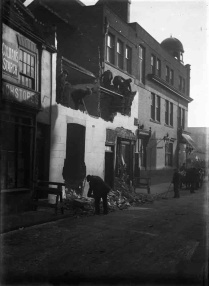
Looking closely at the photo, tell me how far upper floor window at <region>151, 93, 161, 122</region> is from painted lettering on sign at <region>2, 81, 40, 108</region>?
52.2ft

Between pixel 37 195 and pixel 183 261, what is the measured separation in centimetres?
731

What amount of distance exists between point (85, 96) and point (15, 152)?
7.55 meters

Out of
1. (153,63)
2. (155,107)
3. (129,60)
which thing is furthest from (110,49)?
(155,107)

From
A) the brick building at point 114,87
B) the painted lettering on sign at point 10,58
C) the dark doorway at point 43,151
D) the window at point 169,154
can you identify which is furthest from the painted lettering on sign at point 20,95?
the window at point 169,154

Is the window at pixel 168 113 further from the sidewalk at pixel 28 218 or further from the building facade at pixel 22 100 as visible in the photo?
the sidewalk at pixel 28 218

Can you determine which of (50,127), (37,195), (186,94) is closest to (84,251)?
(37,195)

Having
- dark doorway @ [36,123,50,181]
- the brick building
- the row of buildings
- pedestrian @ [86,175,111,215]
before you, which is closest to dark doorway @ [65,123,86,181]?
the row of buildings

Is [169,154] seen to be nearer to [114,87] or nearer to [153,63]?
[153,63]

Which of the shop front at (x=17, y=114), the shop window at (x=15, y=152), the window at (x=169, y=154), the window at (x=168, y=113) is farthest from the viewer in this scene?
the window at (x=168, y=113)

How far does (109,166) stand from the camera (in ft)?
65.2

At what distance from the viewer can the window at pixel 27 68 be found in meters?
12.1

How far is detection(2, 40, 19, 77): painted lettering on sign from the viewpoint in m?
11.0

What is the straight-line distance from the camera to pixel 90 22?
68.8ft

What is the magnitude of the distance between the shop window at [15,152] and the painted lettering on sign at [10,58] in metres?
1.48
